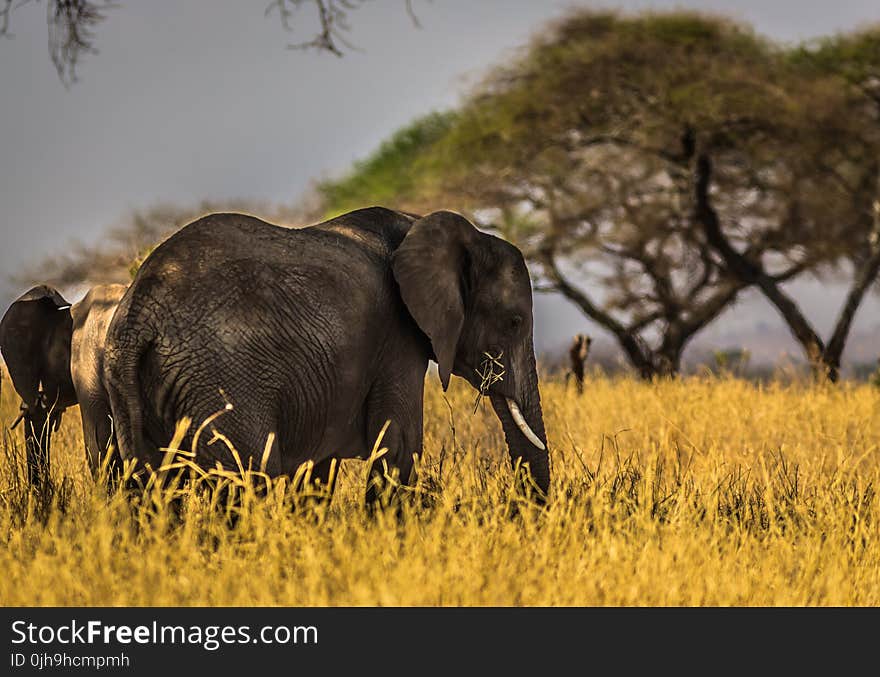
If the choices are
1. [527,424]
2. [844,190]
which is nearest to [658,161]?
[844,190]

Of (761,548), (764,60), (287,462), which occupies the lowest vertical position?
(761,548)

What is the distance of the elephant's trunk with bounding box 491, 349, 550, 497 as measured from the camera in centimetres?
592

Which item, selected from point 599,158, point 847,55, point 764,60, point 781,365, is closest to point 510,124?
point 599,158

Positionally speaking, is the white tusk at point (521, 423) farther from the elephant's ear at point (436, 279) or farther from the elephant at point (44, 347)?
the elephant at point (44, 347)

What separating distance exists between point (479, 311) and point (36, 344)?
2557mm

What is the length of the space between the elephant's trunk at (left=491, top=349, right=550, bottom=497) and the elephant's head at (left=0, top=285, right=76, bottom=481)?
8.12 ft

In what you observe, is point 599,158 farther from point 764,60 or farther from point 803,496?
point 803,496

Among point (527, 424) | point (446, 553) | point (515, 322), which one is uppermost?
point (515, 322)

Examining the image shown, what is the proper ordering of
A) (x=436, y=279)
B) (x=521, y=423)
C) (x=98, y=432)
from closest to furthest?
(x=436, y=279), (x=98, y=432), (x=521, y=423)

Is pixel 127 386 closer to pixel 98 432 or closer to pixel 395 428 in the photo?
pixel 98 432

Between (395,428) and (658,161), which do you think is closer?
(395,428)

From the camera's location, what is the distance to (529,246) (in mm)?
21594

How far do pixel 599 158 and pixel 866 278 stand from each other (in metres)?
5.23

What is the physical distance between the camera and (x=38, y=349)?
652cm
